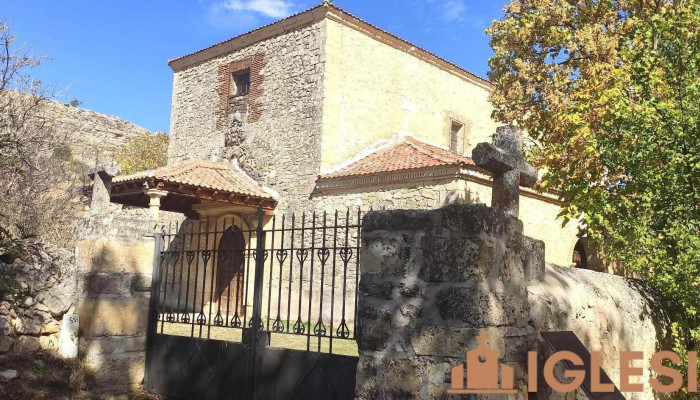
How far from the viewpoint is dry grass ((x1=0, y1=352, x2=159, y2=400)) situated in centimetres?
502

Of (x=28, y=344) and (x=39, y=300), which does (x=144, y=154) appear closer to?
(x=39, y=300)

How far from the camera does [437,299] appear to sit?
307 cm

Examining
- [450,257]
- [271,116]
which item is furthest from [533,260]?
[271,116]

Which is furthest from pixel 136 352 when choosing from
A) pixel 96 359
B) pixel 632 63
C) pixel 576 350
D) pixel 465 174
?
pixel 465 174

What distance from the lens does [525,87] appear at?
1005 centimetres

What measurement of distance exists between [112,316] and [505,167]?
431 centimetres

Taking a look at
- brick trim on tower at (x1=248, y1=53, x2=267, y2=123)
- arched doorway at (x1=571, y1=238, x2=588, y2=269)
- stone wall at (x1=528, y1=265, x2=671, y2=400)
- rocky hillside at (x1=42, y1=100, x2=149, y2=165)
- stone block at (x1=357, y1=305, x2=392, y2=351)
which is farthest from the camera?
rocky hillside at (x1=42, y1=100, x2=149, y2=165)

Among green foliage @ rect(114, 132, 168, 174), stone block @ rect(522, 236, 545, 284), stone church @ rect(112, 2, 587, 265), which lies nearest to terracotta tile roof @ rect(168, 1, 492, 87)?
stone church @ rect(112, 2, 587, 265)

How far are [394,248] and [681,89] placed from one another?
14.3ft

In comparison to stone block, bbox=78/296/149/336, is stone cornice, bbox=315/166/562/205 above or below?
above

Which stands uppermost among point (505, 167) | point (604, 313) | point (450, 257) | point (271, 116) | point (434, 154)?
point (271, 116)

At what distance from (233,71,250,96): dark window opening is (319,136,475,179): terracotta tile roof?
4205mm

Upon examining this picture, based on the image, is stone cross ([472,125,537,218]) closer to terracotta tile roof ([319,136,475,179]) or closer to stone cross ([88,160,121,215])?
stone cross ([88,160,121,215])

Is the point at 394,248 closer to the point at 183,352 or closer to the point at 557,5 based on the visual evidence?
the point at 183,352
